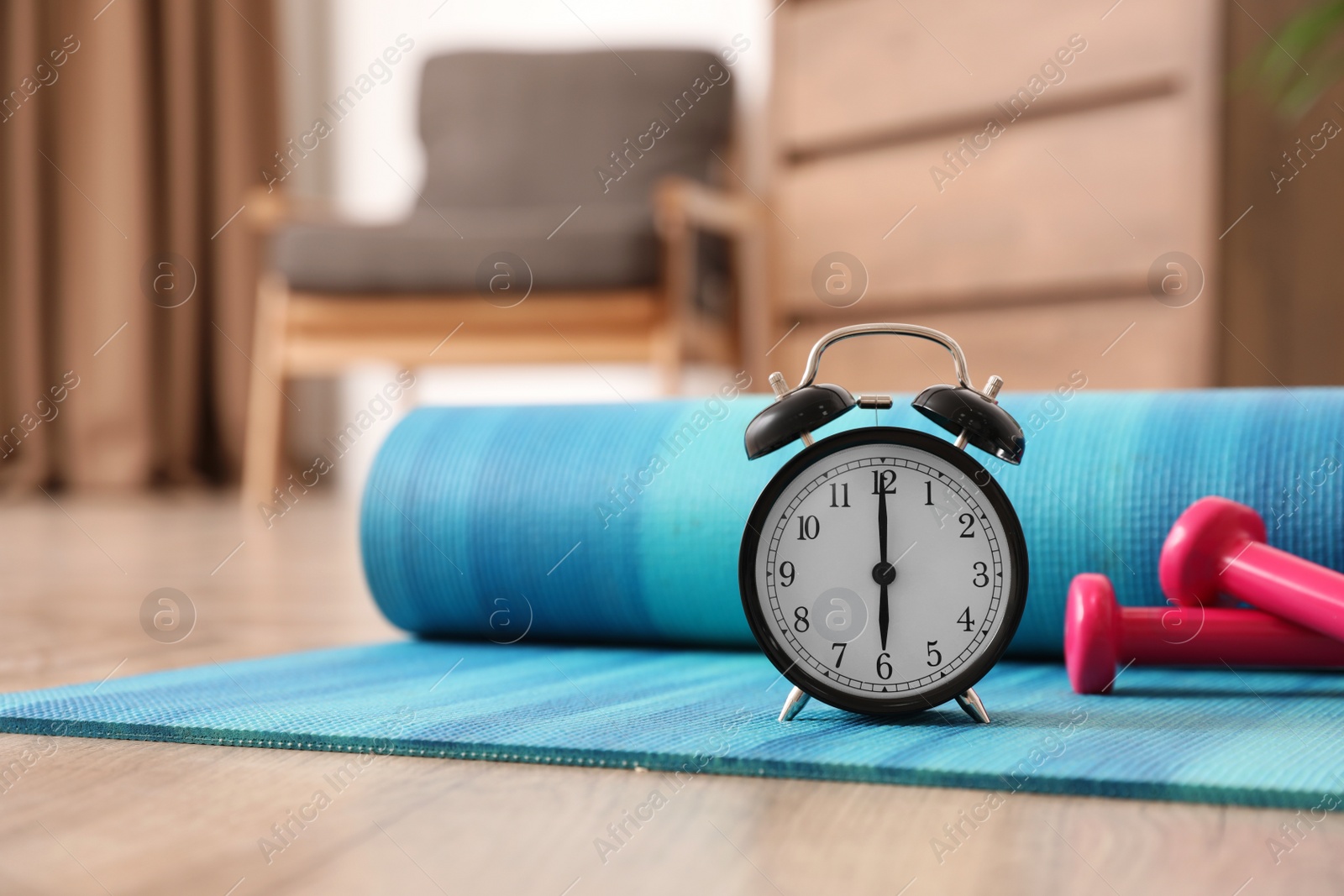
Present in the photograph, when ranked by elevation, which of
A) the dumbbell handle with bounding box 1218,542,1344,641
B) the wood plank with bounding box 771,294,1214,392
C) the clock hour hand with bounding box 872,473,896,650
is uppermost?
the wood plank with bounding box 771,294,1214,392

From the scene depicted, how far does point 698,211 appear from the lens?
3252 mm

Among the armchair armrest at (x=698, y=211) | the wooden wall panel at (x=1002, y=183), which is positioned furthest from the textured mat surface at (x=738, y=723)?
the armchair armrest at (x=698, y=211)

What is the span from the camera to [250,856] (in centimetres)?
53

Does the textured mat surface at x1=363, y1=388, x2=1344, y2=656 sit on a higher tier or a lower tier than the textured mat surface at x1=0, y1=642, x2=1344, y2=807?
higher

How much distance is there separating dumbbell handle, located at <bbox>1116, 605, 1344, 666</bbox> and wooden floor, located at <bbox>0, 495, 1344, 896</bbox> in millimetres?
334

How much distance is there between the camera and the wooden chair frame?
305cm

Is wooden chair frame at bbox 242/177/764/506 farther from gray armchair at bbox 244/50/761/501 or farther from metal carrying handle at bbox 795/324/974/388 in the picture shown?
metal carrying handle at bbox 795/324/974/388

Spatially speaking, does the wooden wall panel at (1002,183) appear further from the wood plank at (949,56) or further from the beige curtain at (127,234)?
the beige curtain at (127,234)

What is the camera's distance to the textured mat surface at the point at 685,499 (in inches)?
39.2

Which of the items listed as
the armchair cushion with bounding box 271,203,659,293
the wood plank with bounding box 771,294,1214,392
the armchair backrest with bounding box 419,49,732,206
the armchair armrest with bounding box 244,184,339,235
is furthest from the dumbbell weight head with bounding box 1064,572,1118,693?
the armchair backrest with bounding box 419,49,732,206

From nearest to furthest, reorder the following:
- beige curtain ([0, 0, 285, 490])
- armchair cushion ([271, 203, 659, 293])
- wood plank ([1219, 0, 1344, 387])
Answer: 1. wood plank ([1219, 0, 1344, 387])
2. armchair cushion ([271, 203, 659, 293])
3. beige curtain ([0, 0, 285, 490])

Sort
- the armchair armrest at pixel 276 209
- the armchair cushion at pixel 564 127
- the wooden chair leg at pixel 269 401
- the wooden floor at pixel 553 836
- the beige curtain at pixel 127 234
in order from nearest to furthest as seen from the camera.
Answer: the wooden floor at pixel 553 836 < the wooden chair leg at pixel 269 401 < the armchair armrest at pixel 276 209 < the armchair cushion at pixel 564 127 < the beige curtain at pixel 127 234

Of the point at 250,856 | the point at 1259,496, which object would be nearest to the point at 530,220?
the point at 1259,496

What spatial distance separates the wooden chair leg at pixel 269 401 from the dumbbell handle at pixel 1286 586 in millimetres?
2741
